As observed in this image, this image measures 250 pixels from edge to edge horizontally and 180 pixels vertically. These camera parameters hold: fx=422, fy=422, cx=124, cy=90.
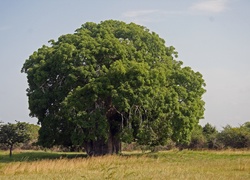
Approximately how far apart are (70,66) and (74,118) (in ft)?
14.7

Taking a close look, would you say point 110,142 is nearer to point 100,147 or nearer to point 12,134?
point 100,147

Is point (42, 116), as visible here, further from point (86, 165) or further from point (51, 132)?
point (86, 165)

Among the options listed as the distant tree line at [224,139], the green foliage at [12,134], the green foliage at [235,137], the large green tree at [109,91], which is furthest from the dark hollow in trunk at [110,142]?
the green foliage at [235,137]

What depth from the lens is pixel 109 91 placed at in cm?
3080

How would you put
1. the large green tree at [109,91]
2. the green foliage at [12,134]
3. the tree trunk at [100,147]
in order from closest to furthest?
the large green tree at [109,91]
the tree trunk at [100,147]
the green foliage at [12,134]

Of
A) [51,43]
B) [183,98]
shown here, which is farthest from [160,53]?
[51,43]

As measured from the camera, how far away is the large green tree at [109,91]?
3062cm

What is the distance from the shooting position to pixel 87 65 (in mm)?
32688

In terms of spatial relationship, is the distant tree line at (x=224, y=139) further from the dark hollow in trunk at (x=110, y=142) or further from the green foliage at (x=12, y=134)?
the green foliage at (x=12, y=134)

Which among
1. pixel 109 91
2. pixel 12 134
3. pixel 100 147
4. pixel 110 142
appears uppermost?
pixel 109 91

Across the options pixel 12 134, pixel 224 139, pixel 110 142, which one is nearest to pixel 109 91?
pixel 110 142

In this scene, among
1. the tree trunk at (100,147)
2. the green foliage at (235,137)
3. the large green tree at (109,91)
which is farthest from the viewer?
the green foliage at (235,137)

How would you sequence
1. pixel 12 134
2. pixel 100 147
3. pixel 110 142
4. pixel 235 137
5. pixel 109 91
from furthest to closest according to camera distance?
pixel 235 137, pixel 12 134, pixel 110 142, pixel 100 147, pixel 109 91

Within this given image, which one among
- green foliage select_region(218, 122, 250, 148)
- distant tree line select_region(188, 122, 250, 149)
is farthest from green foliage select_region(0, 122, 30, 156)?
green foliage select_region(218, 122, 250, 148)
